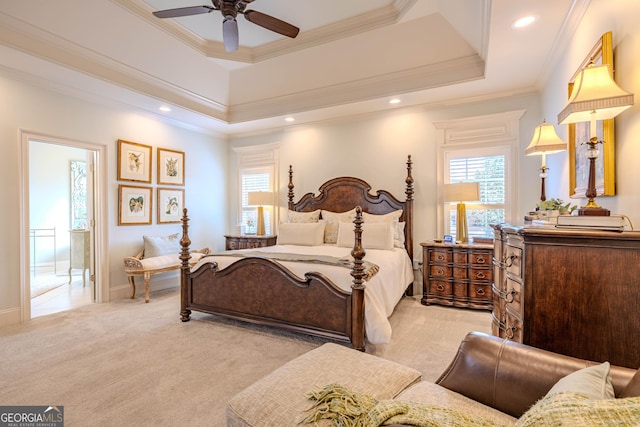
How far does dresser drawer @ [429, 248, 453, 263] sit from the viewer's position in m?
4.08

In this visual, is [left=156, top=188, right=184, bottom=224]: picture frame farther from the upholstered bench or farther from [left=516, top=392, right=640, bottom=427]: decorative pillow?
[left=516, top=392, right=640, bottom=427]: decorative pillow

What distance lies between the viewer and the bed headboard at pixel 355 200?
466cm

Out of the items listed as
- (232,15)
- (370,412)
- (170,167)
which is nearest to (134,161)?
(170,167)

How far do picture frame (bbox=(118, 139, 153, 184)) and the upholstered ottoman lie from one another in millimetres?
4227

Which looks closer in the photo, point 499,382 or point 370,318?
point 499,382

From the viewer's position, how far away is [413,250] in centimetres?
474

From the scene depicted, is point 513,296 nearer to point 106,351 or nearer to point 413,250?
point 413,250

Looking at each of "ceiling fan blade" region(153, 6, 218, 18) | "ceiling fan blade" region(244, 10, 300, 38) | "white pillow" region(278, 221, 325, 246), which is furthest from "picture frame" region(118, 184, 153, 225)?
"ceiling fan blade" region(244, 10, 300, 38)

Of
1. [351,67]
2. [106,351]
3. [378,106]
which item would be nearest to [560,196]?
[378,106]

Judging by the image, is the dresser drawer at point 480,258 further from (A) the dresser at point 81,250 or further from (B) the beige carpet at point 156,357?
(A) the dresser at point 81,250

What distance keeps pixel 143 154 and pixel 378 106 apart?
11.7 feet

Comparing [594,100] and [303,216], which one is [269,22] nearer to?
[594,100]

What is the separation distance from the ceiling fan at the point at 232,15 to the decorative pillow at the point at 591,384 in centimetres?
311

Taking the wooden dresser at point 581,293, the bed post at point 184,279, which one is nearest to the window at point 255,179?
the bed post at point 184,279
